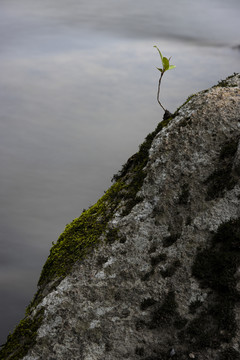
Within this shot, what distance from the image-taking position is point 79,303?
10.0 m

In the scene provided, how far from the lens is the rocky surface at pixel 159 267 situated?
31.0 feet

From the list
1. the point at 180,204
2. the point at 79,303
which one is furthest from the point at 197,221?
the point at 79,303

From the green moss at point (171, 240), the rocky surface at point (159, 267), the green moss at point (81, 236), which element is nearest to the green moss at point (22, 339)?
the rocky surface at point (159, 267)

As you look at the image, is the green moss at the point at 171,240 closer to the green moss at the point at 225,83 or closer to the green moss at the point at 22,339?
the green moss at the point at 22,339

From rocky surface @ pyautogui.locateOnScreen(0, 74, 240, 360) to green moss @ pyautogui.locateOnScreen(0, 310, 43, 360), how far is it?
33mm

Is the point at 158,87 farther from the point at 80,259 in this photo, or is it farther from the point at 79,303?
the point at 79,303

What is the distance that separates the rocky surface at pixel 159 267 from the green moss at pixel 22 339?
1.3 inches

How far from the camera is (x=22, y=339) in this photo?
10.4 metres

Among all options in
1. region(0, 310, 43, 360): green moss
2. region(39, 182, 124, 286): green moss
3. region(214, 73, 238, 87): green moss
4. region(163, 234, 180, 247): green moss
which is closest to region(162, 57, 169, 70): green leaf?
region(214, 73, 238, 87): green moss

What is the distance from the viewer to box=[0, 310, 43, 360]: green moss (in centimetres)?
997

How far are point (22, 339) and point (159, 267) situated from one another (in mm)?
3867

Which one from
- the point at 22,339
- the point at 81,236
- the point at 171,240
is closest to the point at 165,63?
the point at 171,240

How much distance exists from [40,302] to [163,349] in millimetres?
3354

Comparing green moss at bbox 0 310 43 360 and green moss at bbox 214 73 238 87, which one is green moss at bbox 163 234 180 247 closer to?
green moss at bbox 0 310 43 360
